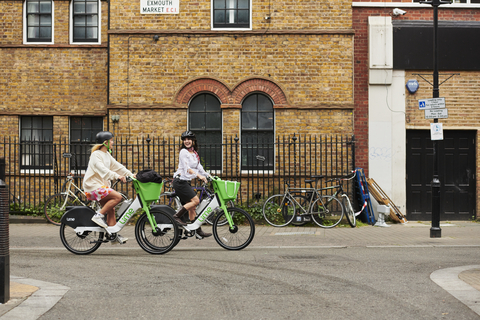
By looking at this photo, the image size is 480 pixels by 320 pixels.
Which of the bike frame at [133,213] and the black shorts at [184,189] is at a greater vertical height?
the black shorts at [184,189]

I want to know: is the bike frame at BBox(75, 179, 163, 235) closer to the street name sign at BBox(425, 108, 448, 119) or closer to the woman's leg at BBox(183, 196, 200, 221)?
the woman's leg at BBox(183, 196, 200, 221)

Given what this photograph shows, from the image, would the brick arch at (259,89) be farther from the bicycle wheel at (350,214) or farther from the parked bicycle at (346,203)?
the bicycle wheel at (350,214)

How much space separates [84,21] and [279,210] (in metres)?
7.70

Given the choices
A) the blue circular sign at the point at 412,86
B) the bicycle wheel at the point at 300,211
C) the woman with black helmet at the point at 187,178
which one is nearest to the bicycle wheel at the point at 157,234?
the woman with black helmet at the point at 187,178

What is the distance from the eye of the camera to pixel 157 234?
334 inches

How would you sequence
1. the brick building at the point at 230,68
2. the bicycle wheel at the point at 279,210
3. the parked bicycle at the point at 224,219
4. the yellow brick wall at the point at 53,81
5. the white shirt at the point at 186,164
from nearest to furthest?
the parked bicycle at the point at 224,219
the white shirt at the point at 186,164
the bicycle wheel at the point at 279,210
the brick building at the point at 230,68
the yellow brick wall at the point at 53,81

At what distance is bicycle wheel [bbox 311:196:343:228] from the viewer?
1297 centimetres

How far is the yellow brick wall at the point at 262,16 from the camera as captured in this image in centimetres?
1445

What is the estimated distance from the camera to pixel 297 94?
14.4 metres

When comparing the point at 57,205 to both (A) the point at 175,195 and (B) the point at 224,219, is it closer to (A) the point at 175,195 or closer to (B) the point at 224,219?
(A) the point at 175,195

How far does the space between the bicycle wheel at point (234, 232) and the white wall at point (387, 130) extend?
265 inches

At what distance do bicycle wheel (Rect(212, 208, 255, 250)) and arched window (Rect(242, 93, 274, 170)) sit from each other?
5.78 metres

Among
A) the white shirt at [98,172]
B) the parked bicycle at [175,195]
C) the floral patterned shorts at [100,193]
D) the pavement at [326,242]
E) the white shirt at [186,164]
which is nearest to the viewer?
the pavement at [326,242]

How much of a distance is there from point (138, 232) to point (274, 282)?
2.90 meters
